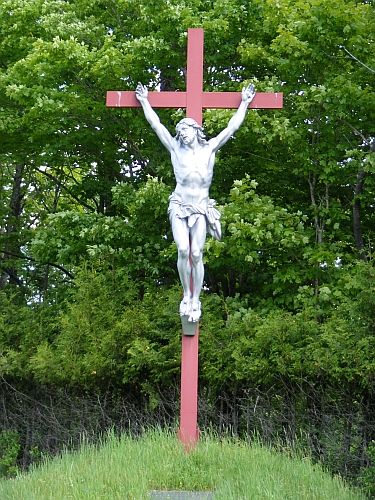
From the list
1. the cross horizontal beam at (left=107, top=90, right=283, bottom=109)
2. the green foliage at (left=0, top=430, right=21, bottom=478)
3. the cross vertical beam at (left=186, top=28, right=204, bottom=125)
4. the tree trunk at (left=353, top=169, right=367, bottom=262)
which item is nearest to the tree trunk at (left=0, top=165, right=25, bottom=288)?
the green foliage at (left=0, top=430, right=21, bottom=478)

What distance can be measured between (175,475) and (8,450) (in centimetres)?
495

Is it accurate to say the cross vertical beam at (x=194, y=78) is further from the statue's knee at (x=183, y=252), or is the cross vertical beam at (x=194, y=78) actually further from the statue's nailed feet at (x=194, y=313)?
the statue's nailed feet at (x=194, y=313)

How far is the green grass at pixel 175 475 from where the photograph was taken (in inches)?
225

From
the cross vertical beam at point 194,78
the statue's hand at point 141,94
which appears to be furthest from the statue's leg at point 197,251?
the statue's hand at point 141,94

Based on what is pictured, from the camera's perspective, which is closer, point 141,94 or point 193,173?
point 193,173

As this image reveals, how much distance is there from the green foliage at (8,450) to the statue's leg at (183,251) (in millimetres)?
4344

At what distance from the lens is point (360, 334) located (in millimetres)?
7797

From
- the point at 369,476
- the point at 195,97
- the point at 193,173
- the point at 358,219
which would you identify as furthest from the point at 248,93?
the point at 358,219

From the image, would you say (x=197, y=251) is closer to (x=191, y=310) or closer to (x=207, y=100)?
(x=191, y=310)

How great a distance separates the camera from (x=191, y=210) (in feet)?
Result: 22.4

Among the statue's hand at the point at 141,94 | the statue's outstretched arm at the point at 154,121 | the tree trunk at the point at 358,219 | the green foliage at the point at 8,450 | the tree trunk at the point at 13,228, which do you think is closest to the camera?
the statue's outstretched arm at the point at 154,121

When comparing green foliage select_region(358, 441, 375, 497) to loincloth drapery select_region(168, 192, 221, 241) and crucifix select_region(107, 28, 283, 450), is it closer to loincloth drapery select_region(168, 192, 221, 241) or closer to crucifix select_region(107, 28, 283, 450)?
crucifix select_region(107, 28, 283, 450)

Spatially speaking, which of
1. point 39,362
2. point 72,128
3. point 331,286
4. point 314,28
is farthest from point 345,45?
point 39,362

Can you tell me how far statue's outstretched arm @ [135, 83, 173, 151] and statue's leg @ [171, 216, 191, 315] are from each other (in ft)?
2.65
